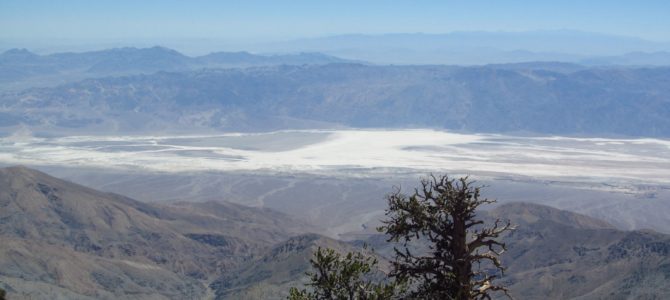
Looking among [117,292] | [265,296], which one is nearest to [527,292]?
[265,296]

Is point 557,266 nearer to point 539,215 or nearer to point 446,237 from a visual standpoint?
point 539,215

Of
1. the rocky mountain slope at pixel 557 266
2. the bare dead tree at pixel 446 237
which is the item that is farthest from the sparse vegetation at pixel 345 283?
the rocky mountain slope at pixel 557 266

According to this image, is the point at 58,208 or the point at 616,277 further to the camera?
the point at 58,208

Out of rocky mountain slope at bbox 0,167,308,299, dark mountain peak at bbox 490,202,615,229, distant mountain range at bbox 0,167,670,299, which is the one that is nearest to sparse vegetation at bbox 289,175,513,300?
distant mountain range at bbox 0,167,670,299

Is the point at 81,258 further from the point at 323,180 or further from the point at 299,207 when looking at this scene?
the point at 323,180

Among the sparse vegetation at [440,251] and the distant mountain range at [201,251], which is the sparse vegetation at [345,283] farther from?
the distant mountain range at [201,251]

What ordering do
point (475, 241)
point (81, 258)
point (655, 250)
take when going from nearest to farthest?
point (475, 241), point (655, 250), point (81, 258)
